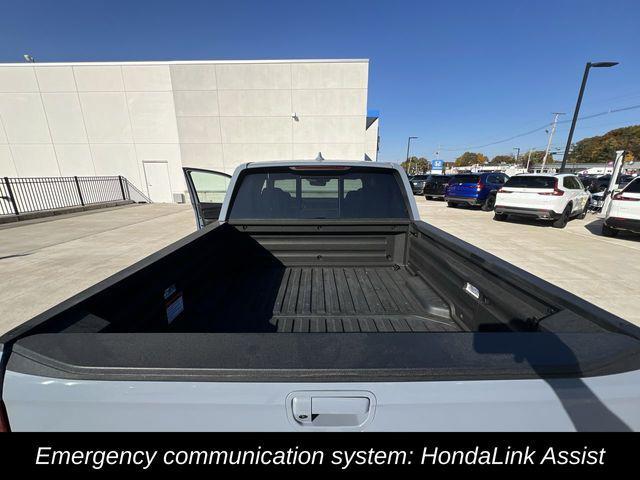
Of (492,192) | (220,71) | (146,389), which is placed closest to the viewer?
(146,389)

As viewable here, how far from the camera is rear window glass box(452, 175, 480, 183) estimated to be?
14.1 meters

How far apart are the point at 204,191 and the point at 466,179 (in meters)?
14.5

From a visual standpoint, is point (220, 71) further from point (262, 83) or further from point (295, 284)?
point (295, 284)

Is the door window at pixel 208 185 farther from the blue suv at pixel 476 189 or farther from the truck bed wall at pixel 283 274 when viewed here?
the blue suv at pixel 476 189

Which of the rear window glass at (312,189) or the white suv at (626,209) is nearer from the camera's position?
the rear window glass at (312,189)

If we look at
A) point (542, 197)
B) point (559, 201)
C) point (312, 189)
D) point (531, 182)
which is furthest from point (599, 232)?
point (312, 189)

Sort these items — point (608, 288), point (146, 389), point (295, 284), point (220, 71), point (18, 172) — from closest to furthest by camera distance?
point (146, 389) → point (295, 284) → point (608, 288) → point (220, 71) → point (18, 172)

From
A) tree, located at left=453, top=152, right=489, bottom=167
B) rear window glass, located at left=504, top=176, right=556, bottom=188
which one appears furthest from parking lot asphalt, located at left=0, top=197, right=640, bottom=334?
tree, located at left=453, top=152, right=489, bottom=167

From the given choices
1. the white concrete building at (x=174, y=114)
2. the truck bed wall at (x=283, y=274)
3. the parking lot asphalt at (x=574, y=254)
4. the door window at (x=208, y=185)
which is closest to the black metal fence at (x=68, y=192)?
the white concrete building at (x=174, y=114)

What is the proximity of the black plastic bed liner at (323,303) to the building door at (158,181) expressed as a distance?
17835 millimetres

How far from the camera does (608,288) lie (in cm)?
479

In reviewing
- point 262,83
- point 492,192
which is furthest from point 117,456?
point 262,83

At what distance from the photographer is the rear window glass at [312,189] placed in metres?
2.98

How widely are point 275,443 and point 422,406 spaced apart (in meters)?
0.43
